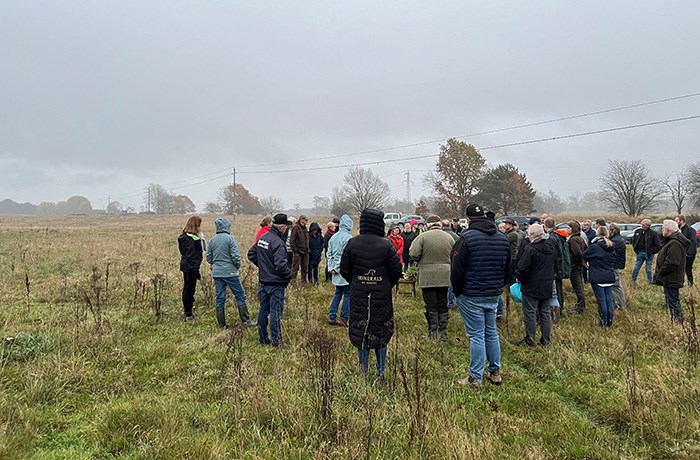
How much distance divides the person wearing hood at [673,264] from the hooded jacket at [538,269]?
7.09 feet

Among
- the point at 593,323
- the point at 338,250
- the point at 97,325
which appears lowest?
the point at 593,323

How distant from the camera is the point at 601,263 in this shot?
6.46 meters

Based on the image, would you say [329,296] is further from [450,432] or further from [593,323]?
[450,432]

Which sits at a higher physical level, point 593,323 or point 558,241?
point 558,241

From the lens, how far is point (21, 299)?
26.3 feet

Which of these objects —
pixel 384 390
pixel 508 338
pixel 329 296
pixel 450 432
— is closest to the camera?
pixel 450 432

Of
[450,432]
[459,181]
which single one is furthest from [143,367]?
[459,181]

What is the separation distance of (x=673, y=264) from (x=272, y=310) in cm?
644

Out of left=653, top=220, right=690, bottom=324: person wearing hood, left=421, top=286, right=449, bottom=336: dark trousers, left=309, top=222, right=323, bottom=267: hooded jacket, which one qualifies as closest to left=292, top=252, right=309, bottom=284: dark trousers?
left=309, top=222, right=323, bottom=267: hooded jacket

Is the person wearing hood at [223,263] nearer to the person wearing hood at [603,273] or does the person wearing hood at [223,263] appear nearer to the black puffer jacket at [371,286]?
the black puffer jacket at [371,286]

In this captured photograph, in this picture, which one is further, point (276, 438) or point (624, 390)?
point (624, 390)

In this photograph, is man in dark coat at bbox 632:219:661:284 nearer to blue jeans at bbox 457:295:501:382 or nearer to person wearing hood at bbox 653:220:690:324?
person wearing hood at bbox 653:220:690:324

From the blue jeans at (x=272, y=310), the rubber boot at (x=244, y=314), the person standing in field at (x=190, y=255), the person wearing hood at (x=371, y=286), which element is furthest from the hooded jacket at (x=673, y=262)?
the person standing in field at (x=190, y=255)

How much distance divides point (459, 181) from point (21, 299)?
4363 cm
